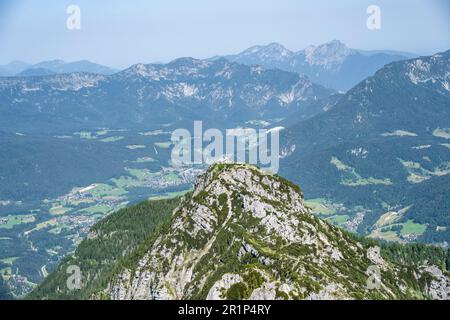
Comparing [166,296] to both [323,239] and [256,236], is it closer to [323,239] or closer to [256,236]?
[256,236]

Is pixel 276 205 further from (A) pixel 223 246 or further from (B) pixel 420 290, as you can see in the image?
(B) pixel 420 290
